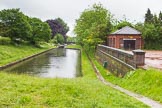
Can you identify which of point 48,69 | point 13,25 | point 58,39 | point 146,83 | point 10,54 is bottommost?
point 48,69

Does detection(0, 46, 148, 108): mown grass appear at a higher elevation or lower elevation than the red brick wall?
lower

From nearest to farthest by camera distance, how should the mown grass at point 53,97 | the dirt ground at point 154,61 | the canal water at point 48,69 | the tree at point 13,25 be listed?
the mown grass at point 53,97, the dirt ground at point 154,61, the canal water at point 48,69, the tree at point 13,25

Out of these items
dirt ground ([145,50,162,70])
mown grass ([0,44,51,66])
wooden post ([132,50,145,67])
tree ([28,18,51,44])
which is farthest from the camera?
tree ([28,18,51,44])

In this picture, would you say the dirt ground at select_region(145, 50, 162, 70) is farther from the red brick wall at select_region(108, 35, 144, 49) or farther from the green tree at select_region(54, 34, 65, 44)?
the green tree at select_region(54, 34, 65, 44)

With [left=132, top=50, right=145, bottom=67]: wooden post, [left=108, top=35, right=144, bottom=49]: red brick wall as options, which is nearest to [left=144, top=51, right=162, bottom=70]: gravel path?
[left=132, top=50, right=145, bottom=67]: wooden post

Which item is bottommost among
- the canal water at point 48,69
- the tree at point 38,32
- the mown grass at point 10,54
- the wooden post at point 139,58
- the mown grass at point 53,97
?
the canal water at point 48,69

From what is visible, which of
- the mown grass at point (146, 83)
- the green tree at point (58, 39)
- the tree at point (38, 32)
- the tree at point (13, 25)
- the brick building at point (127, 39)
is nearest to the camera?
the mown grass at point (146, 83)

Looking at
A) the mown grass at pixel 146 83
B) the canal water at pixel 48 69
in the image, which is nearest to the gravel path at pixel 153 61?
the mown grass at pixel 146 83

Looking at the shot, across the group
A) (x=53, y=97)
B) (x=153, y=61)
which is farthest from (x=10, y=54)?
(x=53, y=97)

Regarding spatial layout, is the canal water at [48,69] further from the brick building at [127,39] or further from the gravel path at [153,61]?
the gravel path at [153,61]

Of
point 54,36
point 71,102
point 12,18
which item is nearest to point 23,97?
point 71,102

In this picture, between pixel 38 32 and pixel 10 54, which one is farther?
pixel 38 32

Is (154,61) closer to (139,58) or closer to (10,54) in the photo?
(139,58)

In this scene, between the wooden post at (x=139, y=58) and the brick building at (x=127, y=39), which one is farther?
the brick building at (x=127, y=39)
